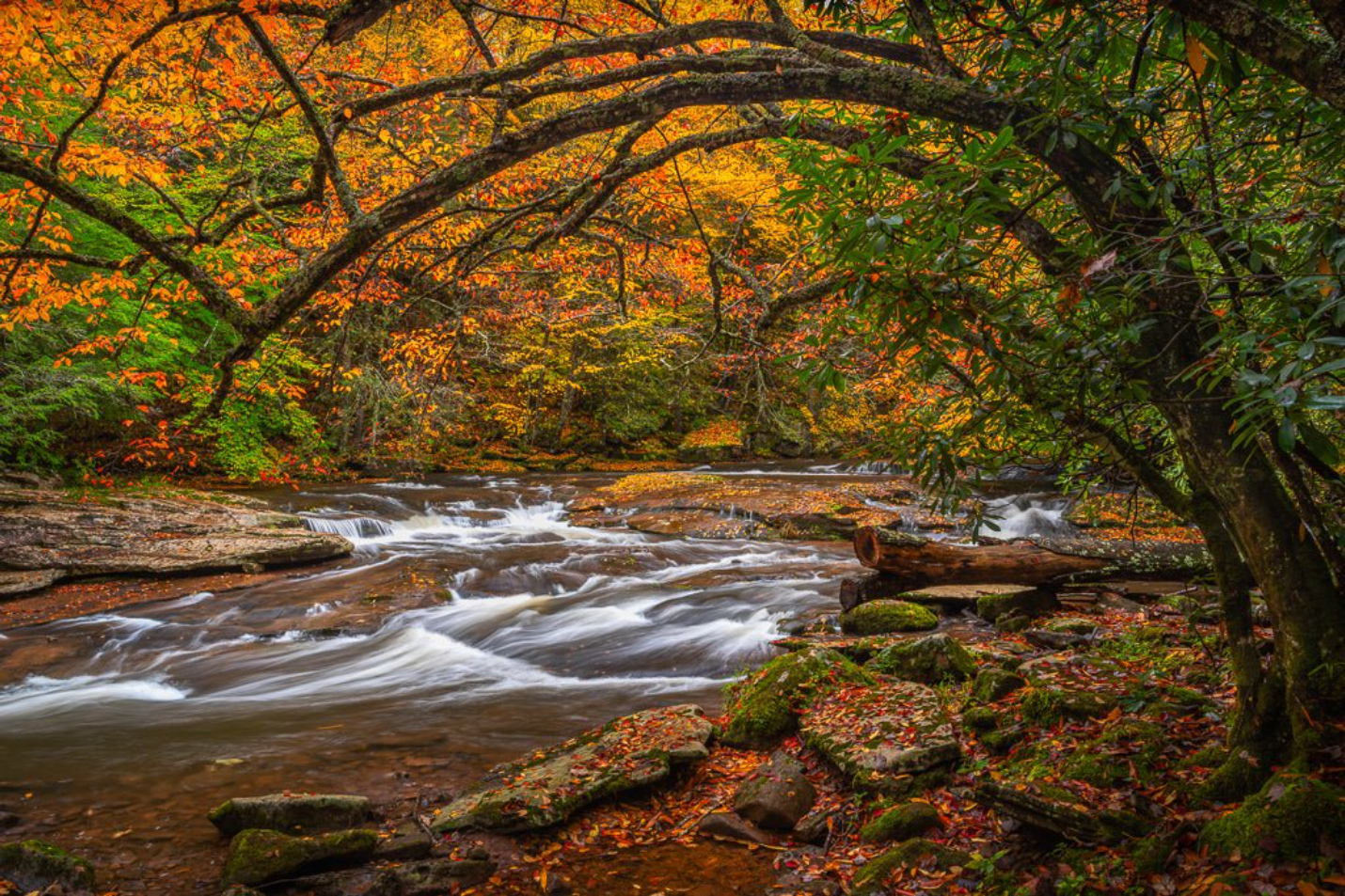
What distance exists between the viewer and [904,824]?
350 cm

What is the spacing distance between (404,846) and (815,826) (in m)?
2.23

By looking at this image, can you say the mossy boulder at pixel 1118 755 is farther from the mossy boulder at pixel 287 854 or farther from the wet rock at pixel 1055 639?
the mossy boulder at pixel 287 854

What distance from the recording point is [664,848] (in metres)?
3.86

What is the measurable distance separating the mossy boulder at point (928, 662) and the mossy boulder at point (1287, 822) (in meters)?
2.65

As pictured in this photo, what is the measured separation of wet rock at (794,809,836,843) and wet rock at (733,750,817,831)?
6 centimetres

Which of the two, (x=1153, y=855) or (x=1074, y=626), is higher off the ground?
(x=1153, y=855)

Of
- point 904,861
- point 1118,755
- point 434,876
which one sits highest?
point 1118,755

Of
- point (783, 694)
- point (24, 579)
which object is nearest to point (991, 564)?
point (783, 694)

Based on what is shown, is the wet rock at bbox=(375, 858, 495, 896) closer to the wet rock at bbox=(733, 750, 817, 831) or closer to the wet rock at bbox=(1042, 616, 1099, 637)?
the wet rock at bbox=(733, 750, 817, 831)

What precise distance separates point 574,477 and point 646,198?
14000 millimetres

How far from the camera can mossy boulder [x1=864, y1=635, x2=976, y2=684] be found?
17.3 ft

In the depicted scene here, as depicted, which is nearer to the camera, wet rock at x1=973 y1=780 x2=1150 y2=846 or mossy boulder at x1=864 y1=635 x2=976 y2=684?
wet rock at x1=973 y1=780 x2=1150 y2=846

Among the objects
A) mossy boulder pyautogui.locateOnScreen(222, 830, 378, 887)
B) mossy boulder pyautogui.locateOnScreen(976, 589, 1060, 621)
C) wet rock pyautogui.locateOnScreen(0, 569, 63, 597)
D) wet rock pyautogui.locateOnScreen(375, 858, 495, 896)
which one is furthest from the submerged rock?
wet rock pyautogui.locateOnScreen(0, 569, 63, 597)

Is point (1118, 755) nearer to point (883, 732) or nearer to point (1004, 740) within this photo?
point (1004, 740)
